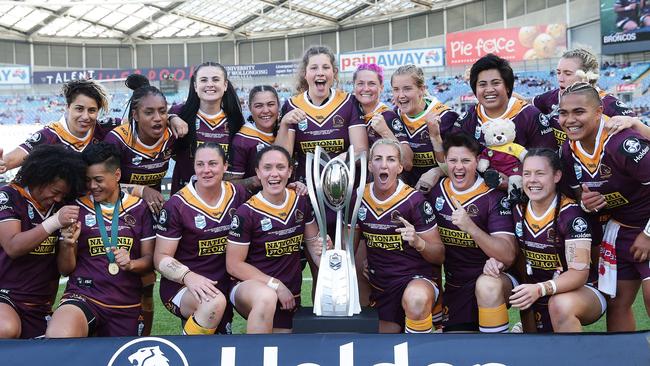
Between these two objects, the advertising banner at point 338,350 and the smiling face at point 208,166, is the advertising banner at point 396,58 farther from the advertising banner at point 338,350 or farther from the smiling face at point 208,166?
the advertising banner at point 338,350

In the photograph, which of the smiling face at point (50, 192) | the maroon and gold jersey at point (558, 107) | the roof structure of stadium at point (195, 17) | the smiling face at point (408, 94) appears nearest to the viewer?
the smiling face at point (50, 192)

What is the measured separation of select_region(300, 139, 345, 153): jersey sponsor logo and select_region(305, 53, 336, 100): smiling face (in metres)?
0.28

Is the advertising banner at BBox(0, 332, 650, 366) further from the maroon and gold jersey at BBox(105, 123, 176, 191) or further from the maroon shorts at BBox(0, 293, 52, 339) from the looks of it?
the maroon and gold jersey at BBox(105, 123, 176, 191)

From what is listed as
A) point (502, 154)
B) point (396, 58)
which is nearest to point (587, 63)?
point (502, 154)

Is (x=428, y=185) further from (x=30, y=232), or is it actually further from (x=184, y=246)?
(x=30, y=232)

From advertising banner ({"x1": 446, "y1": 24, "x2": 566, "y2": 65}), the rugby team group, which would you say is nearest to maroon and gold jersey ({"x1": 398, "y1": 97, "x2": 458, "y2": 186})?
the rugby team group

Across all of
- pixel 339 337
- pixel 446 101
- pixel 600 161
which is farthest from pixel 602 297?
pixel 446 101

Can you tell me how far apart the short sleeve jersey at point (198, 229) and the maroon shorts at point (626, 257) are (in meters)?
1.99

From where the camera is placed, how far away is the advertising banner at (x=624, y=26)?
19.7 meters

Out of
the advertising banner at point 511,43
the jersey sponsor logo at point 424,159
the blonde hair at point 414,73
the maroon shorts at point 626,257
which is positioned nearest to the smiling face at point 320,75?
the blonde hair at point 414,73

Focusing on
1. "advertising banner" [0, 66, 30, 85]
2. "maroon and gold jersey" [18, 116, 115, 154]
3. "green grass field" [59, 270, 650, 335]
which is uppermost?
"advertising banner" [0, 66, 30, 85]

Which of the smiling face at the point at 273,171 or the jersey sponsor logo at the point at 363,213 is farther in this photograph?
the jersey sponsor logo at the point at 363,213

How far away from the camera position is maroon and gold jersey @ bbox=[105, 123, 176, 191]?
395 centimetres

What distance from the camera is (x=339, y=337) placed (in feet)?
9.12
